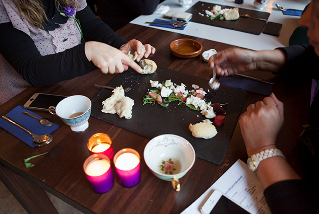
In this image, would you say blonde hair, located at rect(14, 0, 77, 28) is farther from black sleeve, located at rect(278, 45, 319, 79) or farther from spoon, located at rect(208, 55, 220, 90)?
black sleeve, located at rect(278, 45, 319, 79)

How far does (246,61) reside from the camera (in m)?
1.18

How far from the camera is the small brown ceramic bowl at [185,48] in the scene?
4.56 feet

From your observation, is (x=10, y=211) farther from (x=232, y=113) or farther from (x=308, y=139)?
(x=308, y=139)

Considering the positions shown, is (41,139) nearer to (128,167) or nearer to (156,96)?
(128,167)

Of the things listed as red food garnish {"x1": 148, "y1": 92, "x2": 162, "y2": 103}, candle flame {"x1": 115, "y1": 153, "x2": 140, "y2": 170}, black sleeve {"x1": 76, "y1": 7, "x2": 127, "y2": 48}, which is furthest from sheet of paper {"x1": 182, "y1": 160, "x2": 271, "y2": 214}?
black sleeve {"x1": 76, "y1": 7, "x2": 127, "y2": 48}

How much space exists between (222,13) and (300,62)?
1014 millimetres

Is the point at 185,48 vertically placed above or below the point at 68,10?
below

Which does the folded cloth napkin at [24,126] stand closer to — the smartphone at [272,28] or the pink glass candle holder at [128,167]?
the pink glass candle holder at [128,167]

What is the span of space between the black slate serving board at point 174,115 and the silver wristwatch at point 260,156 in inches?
4.4

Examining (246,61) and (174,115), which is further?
(246,61)

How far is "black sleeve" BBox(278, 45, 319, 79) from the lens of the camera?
1.15m

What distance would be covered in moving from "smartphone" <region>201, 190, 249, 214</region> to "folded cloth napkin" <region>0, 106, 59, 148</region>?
75 centimetres

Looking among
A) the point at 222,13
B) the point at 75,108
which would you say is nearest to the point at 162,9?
the point at 222,13

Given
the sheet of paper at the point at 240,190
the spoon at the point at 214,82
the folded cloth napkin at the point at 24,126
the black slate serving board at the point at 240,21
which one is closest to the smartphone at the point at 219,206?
the sheet of paper at the point at 240,190
